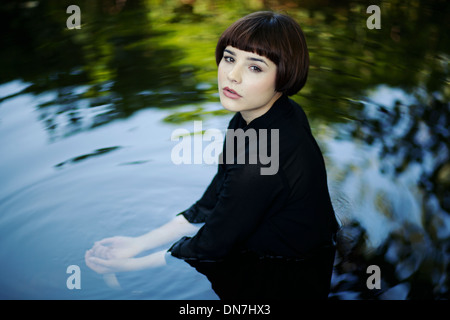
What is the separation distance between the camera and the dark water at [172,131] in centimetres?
231

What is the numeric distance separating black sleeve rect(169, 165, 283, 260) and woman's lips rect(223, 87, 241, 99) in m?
0.25

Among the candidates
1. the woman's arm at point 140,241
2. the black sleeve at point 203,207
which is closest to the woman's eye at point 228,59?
the black sleeve at point 203,207

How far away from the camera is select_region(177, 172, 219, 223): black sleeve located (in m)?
2.44

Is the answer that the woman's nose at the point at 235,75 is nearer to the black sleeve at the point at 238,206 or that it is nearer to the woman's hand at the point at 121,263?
the black sleeve at the point at 238,206

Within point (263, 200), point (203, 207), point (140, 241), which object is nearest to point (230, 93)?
point (263, 200)

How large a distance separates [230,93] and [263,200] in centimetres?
41

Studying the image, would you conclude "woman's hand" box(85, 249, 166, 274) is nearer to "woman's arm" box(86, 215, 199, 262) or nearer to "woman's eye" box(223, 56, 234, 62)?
"woman's arm" box(86, 215, 199, 262)

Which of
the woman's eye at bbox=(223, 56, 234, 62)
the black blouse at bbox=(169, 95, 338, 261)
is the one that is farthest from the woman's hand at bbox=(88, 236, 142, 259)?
the woman's eye at bbox=(223, 56, 234, 62)

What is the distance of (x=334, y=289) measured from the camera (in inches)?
85.7

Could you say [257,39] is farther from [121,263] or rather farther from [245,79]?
[121,263]

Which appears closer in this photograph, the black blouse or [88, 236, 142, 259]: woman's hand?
the black blouse

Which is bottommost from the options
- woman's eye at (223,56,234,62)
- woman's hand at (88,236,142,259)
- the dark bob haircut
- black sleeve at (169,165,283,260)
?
woman's hand at (88,236,142,259)
